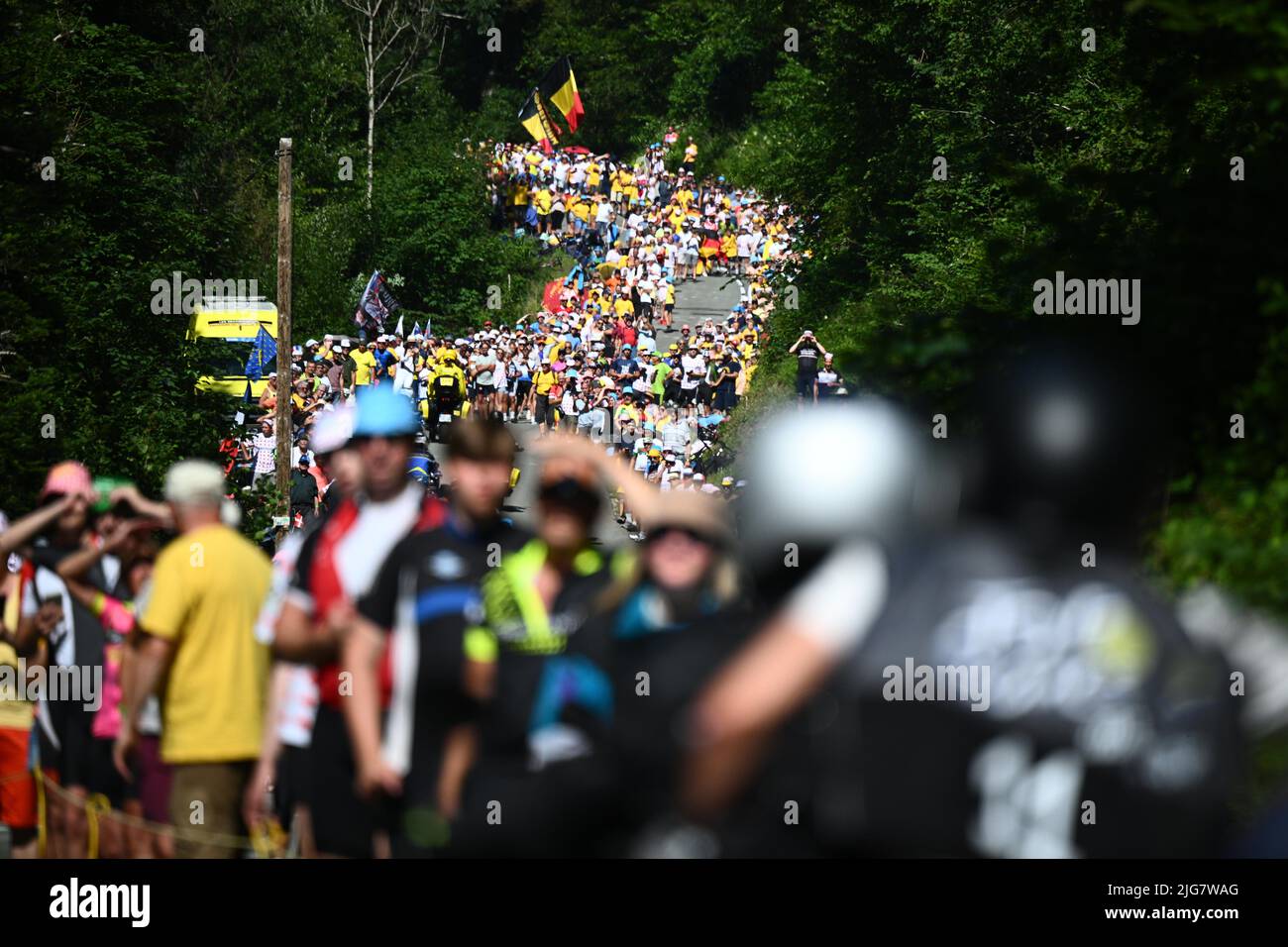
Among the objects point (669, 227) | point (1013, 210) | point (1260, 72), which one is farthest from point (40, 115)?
point (669, 227)

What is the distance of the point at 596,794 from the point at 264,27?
6047 cm

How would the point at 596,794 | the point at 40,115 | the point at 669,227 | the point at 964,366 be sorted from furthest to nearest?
the point at 669,227 < the point at 40,115 < the point at 964,366 < the point at 596,794

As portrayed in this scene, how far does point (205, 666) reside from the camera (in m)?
7.00

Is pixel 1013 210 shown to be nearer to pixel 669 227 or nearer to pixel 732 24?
pixel 669 227

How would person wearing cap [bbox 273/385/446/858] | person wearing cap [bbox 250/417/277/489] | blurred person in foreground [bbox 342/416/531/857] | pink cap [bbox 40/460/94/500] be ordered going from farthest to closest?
person wearing cap [bbox 250/417/277/489]
pink cap [bbox 40/460/94/500]
person wearing cap [bbox 273/385/446/858]
blurred person in foreground [bbox 342/416/531/857]

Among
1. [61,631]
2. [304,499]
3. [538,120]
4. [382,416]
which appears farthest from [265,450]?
[538,120]

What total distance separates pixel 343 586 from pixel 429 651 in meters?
0.73

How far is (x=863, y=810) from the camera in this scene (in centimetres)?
441

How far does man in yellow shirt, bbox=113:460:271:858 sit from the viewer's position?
693cm

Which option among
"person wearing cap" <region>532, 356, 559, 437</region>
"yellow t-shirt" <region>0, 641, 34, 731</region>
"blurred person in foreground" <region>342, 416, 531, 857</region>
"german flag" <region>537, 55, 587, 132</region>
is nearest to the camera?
"blurred person in foreground" <region>342, 416, 531, 857</region>

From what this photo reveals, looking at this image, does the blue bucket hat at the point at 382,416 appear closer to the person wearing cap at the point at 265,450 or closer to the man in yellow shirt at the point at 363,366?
the person wearing cap at the point at 265,450

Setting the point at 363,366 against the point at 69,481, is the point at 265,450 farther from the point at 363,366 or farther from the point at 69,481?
the point at 69,481

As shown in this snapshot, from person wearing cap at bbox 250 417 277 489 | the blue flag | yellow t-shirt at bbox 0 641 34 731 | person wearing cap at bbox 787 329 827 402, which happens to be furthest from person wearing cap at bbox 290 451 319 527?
yellow t-shirt at bbox 0 641 34 731

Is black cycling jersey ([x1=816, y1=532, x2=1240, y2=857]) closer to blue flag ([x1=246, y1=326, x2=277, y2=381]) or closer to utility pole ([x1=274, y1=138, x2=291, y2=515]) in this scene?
utility pole ([x1=274, y1=138, x2=291, y2=515])
